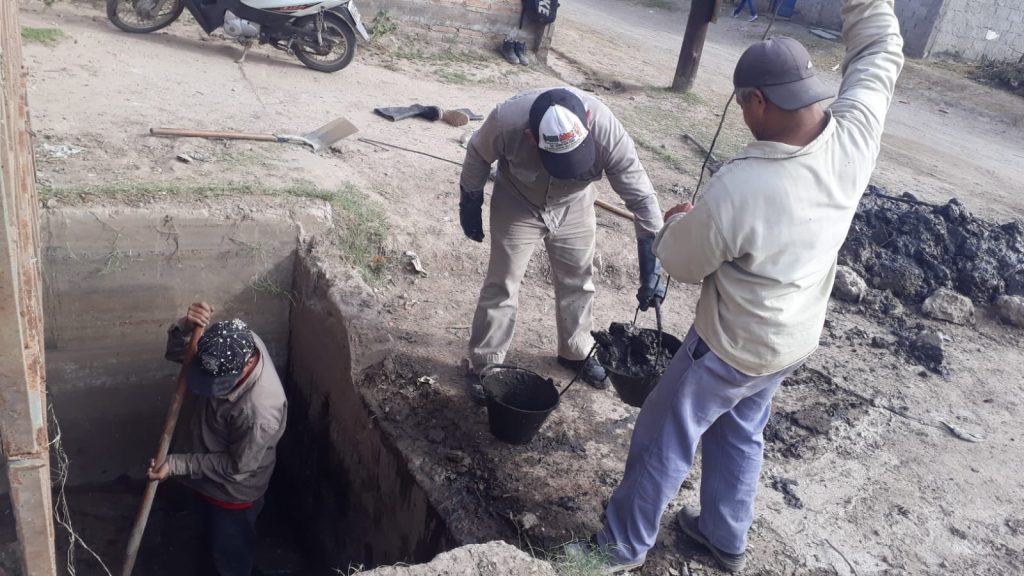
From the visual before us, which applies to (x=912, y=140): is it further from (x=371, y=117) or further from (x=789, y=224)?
(x=789, y=224)

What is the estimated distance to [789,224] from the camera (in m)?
2.58

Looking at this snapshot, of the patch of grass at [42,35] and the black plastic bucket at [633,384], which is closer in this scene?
the black plastic bucket at [633,384]

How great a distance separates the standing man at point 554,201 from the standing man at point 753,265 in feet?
2.49

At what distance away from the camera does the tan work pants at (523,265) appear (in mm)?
4078

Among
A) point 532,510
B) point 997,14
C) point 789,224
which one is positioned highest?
point 997,14

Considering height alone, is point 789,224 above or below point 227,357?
above

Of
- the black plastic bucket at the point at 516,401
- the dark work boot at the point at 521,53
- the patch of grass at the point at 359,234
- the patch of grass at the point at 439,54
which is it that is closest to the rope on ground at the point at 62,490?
the patch of grass at the point at 359,234

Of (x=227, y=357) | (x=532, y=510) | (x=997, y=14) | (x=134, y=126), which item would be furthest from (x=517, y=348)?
(x=997, y=14)

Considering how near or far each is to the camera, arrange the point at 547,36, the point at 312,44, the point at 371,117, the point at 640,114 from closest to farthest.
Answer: the point at 371,117
the point at 312,44
the point at 640,114
the point at 547,36

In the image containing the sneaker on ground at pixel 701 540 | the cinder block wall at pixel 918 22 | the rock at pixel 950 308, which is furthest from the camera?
the cinder block wall at pixel 918 22

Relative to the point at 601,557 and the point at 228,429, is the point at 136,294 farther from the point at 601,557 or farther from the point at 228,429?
the point at 601,557

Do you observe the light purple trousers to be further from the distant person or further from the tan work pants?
the distant person

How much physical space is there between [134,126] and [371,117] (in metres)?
2.16

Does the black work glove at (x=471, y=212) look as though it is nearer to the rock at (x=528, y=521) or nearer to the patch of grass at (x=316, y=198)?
the patch of grass at (x=316, y=198)
